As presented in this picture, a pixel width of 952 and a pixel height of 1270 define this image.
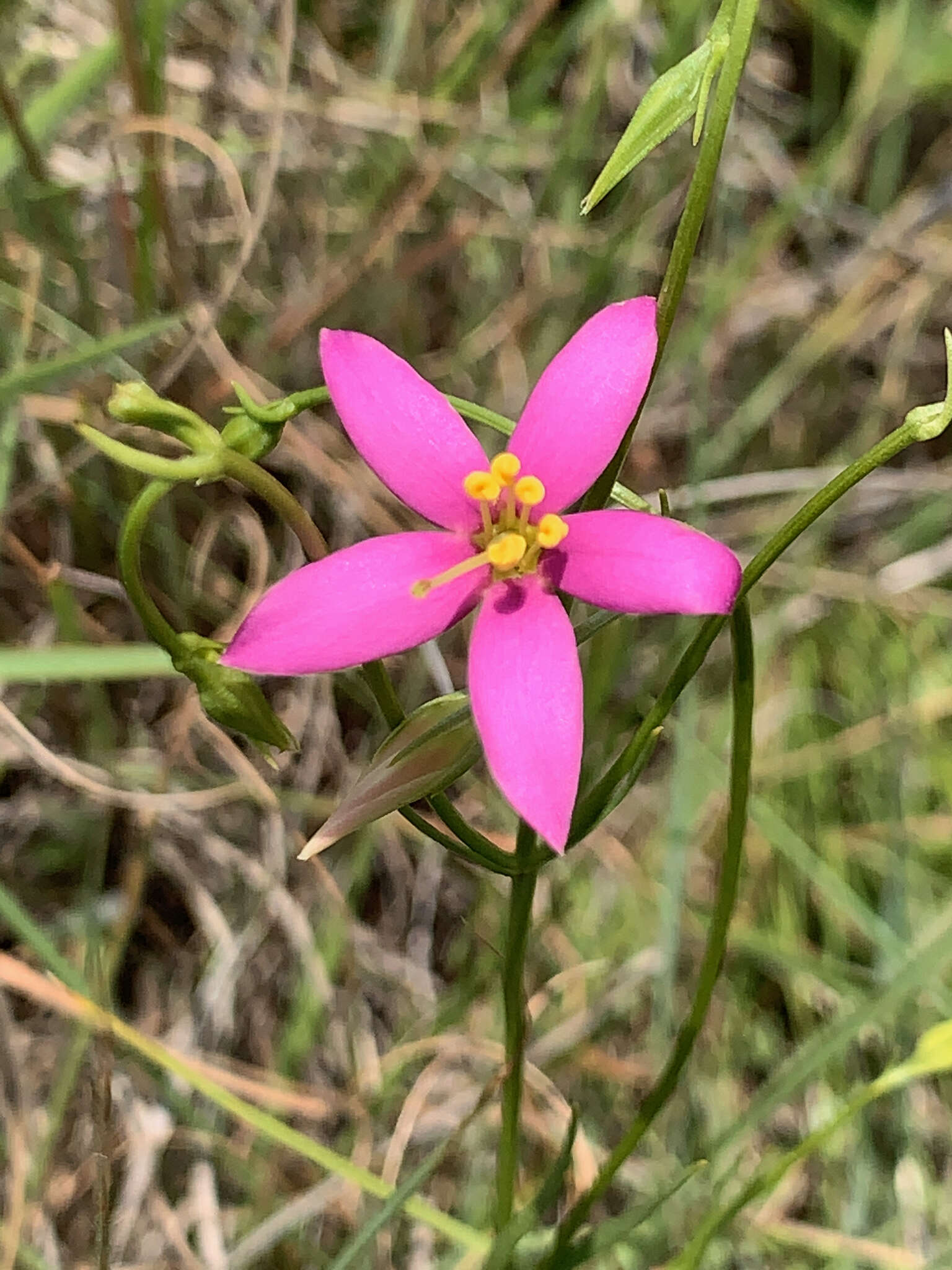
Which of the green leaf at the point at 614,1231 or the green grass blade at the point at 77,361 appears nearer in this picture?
the green leaf at the point at 614,1231

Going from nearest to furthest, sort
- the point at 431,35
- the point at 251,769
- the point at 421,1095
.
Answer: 1. the point at 251,769
2. the point at 421,1095
3. the point at 431,35

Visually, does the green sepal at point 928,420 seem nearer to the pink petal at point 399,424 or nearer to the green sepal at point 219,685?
the pink petal at point 399,424

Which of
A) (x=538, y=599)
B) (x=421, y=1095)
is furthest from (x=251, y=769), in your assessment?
(x=538, y=599)

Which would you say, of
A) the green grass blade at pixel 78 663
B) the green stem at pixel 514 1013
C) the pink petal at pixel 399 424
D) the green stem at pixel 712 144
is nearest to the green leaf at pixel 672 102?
the green stem at pixel 712 144

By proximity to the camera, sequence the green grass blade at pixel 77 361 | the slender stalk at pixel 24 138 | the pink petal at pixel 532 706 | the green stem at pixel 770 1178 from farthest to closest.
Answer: the slender stalk at pixel 24 138 < the green grass blade at pixel 77 361 < the green stem at pixel 770 1178 < the pink petal at pixel 532 706

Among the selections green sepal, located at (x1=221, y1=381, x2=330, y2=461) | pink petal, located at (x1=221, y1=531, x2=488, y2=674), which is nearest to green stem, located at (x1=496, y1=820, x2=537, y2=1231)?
pink petal, located at (x1=221, y1=531, x2=488, y2=674)

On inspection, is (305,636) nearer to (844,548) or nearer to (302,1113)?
(302,1113)

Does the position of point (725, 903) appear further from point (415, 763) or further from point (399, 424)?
point (399, 424)
